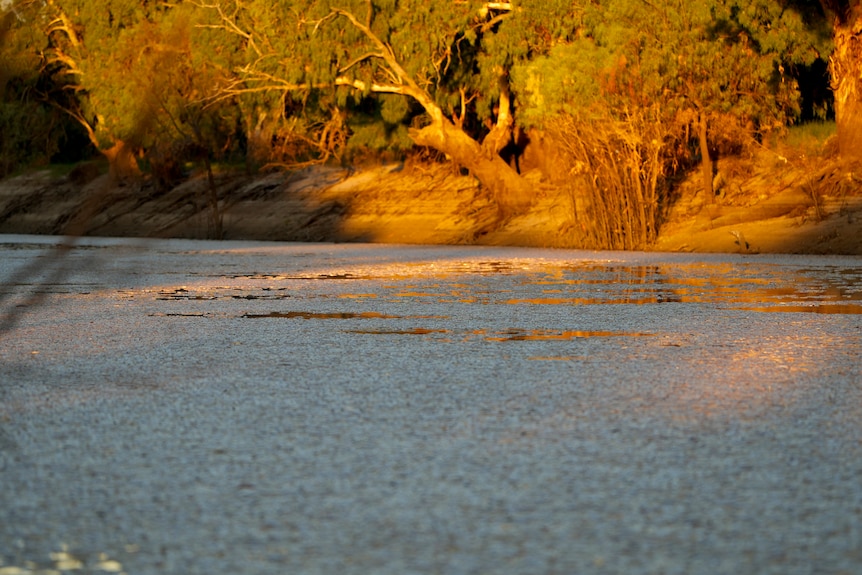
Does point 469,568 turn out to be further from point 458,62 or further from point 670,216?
point 458,62

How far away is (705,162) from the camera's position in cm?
2867

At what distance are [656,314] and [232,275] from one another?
28.9ft

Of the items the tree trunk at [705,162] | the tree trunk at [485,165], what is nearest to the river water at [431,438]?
the tree trunk at [705,162]

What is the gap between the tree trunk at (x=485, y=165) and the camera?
108 ft

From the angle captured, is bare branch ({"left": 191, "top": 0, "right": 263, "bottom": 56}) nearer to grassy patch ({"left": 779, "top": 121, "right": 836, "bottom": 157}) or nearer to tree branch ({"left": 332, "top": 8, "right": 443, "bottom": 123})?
tree branch ({"left": 332, "top": 8, "right": 443, "bottom": 123})

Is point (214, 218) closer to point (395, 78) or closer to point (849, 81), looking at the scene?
point (395, 78)

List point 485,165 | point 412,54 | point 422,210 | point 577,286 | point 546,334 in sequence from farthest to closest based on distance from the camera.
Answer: point 422,210 → point 485,165 → point 412,54 → point 577,286 → point 546,334

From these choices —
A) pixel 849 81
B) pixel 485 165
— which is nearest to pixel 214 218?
pixel 485 165

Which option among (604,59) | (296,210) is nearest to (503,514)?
(604,59)

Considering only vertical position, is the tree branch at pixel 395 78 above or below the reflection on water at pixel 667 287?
above

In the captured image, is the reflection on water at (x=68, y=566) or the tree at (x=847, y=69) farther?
the tree at (x=847, y=69)

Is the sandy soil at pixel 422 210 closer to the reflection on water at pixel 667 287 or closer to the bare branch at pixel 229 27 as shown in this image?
the reflection on water at pixel 667 287

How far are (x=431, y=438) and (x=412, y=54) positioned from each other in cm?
2566

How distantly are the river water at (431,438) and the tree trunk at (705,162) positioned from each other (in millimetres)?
15111
